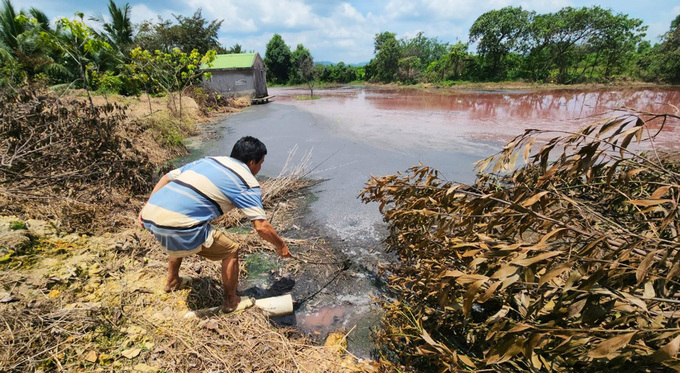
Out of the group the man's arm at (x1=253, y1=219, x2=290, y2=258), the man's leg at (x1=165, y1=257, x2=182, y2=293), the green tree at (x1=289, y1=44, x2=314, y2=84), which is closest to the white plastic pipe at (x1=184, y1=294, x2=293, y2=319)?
the man's leg at (x1=165, y1=257, x2=182, y2=293)

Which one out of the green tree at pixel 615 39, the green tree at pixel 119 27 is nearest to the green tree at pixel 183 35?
the green tree at pixel 119 27

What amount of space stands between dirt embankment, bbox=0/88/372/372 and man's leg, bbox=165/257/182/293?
73 millimetres

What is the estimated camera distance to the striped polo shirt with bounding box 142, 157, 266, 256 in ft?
7.11

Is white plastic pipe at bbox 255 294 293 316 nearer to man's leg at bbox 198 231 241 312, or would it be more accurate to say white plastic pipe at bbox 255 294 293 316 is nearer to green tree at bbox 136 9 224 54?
man's leg at bbox 198 231 241 312

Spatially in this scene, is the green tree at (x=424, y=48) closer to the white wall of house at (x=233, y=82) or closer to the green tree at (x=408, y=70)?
the green tree at (x=408, y=70)

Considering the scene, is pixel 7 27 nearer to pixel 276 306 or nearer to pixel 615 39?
pixel 276 306

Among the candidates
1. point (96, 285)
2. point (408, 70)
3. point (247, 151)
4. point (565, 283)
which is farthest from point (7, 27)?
point (408, 70)

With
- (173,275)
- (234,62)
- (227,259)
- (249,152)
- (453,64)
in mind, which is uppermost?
(453,64)

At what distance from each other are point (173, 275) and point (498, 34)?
4066cm

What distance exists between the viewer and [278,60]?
44.5 meters

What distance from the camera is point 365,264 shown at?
139 inches

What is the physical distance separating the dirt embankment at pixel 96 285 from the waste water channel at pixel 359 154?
19.7 inches

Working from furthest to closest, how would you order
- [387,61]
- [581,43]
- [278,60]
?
[278,60], [387,61], [581,43]

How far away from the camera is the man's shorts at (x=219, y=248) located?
242 centimetres
